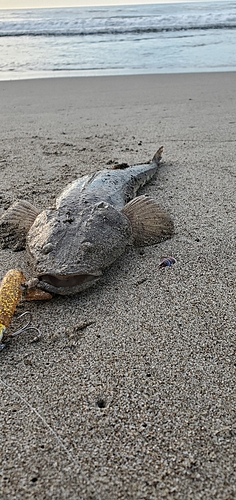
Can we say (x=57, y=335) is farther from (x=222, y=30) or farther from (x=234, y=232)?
(x=222, y=30)

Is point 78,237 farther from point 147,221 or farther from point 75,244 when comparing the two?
point 147,221

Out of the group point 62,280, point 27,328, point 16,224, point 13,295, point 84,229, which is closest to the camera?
point 27,328

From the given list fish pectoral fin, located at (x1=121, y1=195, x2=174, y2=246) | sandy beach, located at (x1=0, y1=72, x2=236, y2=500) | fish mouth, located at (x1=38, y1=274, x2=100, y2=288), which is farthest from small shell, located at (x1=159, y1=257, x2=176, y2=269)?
fish mouth, located at (x1=38, y1=274, x2=100, y2=288)

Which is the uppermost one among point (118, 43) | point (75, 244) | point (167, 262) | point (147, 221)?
point (118, 43)

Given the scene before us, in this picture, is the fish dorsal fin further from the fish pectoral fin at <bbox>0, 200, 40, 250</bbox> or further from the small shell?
the small shell

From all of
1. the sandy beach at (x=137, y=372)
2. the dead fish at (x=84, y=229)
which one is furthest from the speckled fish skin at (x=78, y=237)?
the sandy beach at (x=137, y=372)

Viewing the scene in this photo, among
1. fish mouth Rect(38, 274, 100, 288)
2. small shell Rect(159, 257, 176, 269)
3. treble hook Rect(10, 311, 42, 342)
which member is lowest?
small shell Rect(159, 257, 176, 269)

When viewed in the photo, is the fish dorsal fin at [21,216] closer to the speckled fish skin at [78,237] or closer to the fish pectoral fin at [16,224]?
the fish pectoral fin at [16,224]

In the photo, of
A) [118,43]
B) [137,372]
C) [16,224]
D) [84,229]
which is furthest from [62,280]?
[118,43]
